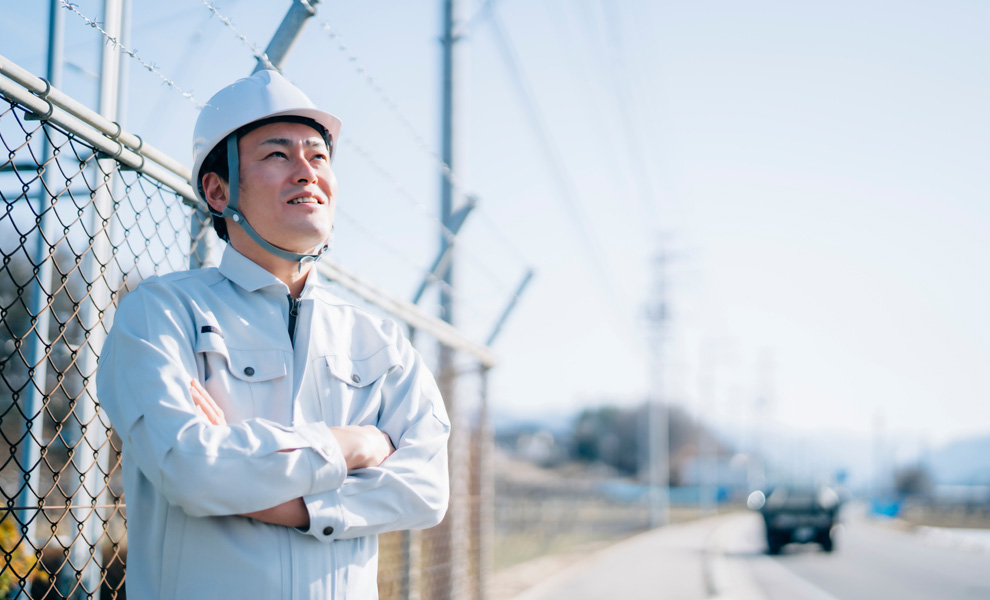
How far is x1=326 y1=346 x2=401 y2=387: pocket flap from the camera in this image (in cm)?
191

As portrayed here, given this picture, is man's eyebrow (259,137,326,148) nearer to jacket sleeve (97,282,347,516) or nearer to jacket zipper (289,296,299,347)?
jacket zipper (289,296,299,347)

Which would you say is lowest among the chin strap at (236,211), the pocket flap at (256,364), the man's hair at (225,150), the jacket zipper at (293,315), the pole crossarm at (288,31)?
the pocket flap at (256,364)

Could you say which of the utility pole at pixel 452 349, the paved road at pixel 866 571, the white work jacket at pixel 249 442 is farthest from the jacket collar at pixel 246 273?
the paved road at pixel 866 571

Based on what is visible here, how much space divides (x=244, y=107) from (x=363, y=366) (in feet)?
2.28

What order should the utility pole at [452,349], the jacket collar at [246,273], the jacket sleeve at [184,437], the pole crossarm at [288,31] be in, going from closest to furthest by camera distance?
the jacket sleeve at [184,437], the jacket collar at [246,273], the pole crossarm at [288,31], the utility pole at [452,349]

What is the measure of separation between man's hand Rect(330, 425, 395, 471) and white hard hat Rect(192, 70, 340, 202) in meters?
0.77

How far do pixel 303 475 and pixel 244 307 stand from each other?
46 centimetres

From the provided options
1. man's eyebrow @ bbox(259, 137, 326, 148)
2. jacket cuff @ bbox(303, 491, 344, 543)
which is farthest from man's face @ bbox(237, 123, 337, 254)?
jacket cuff @ bbox(303, 491, 344, 543)

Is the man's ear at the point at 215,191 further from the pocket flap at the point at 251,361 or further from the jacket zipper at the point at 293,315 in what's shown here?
the pocket flap at the point at 251,361

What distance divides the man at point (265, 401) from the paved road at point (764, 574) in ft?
24.5

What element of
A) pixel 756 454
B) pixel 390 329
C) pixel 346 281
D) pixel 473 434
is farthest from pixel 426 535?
pixel 756 454

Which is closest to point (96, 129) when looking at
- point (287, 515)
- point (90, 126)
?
point (90, 126)

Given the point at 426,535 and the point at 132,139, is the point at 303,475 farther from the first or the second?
the point at 426,535

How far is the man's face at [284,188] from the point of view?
1.93 m
